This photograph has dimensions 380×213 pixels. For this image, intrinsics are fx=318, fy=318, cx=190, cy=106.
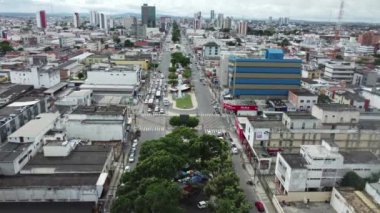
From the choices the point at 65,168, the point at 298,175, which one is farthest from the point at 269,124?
the point at 65,168

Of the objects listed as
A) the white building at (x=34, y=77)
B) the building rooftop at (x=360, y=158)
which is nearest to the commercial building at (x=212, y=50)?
the white building at (x=34, y=77)

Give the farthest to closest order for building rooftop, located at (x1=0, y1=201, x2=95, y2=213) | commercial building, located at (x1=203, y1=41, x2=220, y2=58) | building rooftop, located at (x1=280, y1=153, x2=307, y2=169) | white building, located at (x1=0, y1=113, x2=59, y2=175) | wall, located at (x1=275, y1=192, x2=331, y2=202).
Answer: commercial building, located at (x1=203, y1=41, x2=220, y2=58)
white building, located at (x1=0, y1=113, x2=59, y2=175)
building rooftop, located at (x1=280, y1=153, x2=307, y2=169)
wall, located at (x1=275, y1=192, x2=331, y2=202)
building rooftop, located at (x1=0, y1=201, x2=95, y2=213)

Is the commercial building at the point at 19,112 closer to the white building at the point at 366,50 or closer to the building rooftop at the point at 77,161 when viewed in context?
the building rooftop at the point at 77,161

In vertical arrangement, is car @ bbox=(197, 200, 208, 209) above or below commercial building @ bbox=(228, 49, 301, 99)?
below

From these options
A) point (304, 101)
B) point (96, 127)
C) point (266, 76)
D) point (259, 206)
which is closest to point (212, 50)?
point (266, 76)

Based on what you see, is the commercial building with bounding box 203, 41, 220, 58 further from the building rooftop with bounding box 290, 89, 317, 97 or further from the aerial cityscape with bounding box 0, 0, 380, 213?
the building rooftop with bounding box 290, 89, 317, 97

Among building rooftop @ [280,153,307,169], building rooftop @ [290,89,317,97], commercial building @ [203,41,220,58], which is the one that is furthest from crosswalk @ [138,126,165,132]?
commercial building @ [203,41,220,58]

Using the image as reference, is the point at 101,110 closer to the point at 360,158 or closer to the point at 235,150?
the point at 235,150
